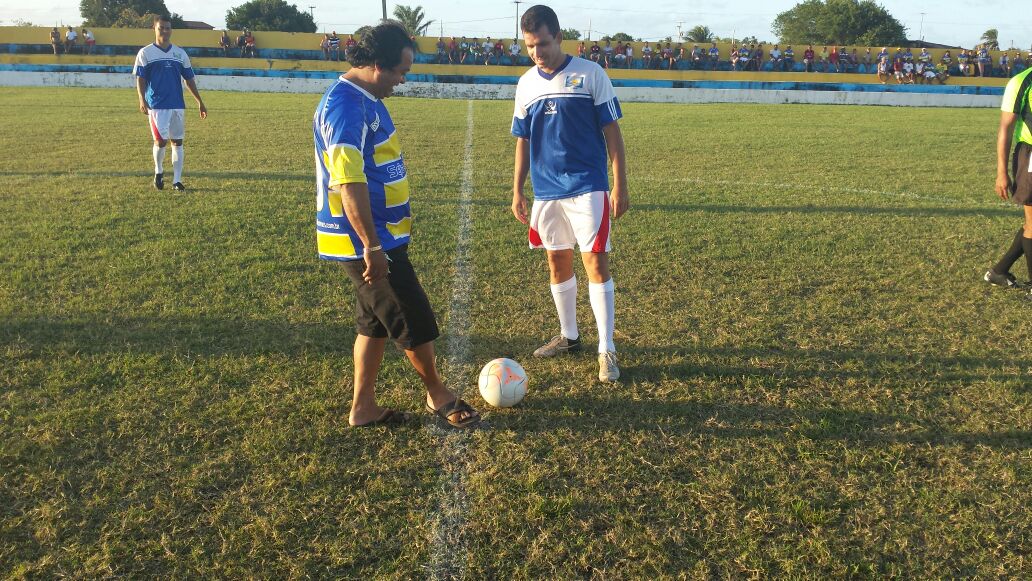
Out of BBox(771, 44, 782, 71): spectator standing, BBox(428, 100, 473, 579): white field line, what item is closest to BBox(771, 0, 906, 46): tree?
BBox(771, 44, 782, 71): spectator standing

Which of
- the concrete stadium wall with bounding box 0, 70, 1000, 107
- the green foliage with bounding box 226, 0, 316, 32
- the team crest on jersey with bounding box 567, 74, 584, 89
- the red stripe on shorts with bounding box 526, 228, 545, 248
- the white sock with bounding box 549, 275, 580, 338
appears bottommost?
the white sock with bounding box 549, 275, 580, 338

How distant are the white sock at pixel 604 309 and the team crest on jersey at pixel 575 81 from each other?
3.50ft

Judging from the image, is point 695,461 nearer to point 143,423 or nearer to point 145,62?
point 143,423

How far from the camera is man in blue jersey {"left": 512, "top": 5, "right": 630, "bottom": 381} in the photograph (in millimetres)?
3541

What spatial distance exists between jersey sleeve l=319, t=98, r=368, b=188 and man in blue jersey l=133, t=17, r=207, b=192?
6.59 m

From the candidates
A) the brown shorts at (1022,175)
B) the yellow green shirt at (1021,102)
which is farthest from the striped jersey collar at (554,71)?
the brown shorts at (1022,175)

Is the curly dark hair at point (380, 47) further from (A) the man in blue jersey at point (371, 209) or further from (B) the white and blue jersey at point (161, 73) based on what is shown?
(B) the white and blue jersey at point (161, 73)

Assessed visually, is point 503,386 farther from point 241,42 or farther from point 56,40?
point 56,40

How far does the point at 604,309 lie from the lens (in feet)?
12.5

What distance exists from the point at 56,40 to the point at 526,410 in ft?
129

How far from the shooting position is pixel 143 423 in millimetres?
3223

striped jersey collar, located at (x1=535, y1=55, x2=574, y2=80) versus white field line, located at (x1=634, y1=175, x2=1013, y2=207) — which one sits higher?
striped jersey collar, located at (x1=535, y1=55, x2=574, y2=80)

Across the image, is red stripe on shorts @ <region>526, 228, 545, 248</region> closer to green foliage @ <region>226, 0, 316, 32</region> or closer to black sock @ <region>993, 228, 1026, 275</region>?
black sock @ <region>993, 228, 1026, 275</region>

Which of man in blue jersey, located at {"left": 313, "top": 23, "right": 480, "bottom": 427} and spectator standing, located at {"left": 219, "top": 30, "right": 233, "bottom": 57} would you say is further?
spectator standing, located at {"left": 219, "top": 30, "right": 233, "bottom": 57}
